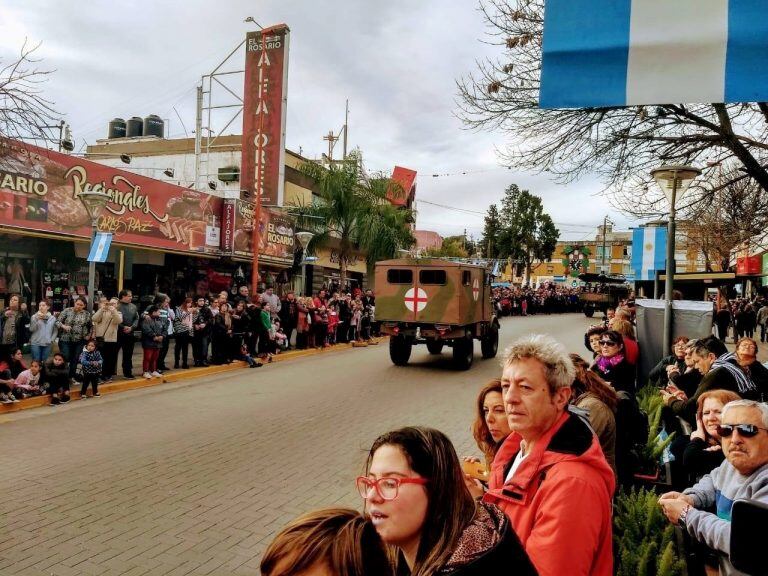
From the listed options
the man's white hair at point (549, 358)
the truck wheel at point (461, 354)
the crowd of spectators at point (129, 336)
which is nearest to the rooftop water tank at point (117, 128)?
the crowd of spectators at point (129, 336)

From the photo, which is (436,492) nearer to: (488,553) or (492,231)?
(488,553)

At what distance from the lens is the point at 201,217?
17.8 m

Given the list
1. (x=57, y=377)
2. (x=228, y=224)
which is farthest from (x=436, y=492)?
(x=228, y=224)

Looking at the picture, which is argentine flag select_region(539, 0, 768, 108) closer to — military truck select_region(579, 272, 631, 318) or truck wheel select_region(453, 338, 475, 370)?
truck wheel select_region(453, 338, 475, 370)

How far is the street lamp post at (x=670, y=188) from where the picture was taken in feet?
24.3

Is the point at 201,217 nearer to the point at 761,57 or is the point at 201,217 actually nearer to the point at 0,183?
the point at 0,183

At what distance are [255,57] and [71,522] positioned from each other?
1840 centimetres

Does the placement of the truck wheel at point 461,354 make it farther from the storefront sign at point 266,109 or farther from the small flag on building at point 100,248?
the storefront sign at point 266,109

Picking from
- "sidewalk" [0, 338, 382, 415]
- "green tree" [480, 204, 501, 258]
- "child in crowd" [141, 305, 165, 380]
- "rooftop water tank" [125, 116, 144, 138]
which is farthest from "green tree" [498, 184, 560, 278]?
"child in crowd" [141, 305, 165, 380]

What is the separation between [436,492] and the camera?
4.76ft

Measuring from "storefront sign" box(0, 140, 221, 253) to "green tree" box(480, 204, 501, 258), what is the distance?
4256 centimetres

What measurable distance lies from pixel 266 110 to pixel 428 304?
10.5 m

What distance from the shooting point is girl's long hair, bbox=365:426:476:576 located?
4.51 feet

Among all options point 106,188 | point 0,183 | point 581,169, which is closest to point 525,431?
point 581,169
